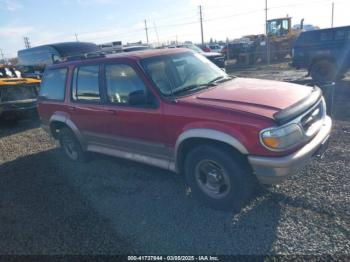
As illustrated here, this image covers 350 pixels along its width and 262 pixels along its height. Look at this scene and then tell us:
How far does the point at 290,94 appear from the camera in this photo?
11.5 ft

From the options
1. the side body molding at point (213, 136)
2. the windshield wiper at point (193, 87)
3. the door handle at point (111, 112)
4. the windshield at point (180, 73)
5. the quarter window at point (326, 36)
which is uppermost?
the quarter window at point (326, 36)

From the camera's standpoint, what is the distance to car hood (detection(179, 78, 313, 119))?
313 cm

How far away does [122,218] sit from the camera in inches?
143

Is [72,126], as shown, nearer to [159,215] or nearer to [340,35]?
[159,215]

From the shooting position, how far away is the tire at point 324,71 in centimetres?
1025

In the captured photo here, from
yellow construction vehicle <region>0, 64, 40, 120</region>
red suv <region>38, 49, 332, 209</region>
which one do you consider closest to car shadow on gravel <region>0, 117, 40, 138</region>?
yellow construction vehicle <region>0, 64, 40, 120</region>

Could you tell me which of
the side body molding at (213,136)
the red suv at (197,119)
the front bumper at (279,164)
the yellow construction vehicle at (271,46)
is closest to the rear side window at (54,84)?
the red suv at (197,119)

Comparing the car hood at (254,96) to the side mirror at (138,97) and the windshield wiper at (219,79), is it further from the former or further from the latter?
the side mirror at (138,97)

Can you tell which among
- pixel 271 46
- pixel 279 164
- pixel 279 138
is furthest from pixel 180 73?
pixel 271 46

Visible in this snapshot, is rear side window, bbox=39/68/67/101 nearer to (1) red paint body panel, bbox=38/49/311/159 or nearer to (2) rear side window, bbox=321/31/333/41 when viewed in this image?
(1) red paint body panel, bbox=38/49/311/159

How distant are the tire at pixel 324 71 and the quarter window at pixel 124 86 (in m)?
8.71

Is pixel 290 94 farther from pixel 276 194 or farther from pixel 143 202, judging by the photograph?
pixel 143 202

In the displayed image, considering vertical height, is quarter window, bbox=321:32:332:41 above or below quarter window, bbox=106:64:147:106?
above

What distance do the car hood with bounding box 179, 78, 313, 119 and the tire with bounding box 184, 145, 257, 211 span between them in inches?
20.9
